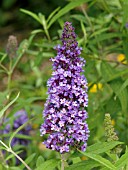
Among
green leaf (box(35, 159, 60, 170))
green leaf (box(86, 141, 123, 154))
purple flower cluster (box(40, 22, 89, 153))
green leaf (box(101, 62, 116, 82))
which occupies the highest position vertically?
green leaf (box(101, 62, 116, 82))

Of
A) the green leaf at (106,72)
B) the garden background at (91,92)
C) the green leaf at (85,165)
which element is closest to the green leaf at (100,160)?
the garden background at (91,92)

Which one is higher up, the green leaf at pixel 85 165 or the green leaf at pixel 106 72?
the green leaf at pixel 106 72

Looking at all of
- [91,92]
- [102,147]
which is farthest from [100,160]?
[91,92]

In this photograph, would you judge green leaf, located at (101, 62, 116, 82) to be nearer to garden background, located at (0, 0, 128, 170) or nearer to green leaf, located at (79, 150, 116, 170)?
garden background, located at (0, 0, 128, 170)

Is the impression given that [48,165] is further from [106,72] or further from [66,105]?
[106,72]

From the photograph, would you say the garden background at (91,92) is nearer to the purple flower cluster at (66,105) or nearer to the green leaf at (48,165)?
the green leaf at (48,165)

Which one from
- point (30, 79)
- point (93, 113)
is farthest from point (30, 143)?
point (30, 79)

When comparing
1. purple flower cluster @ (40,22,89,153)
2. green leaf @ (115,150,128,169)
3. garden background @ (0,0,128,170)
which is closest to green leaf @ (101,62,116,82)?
garden background @ (0,0,128,170)

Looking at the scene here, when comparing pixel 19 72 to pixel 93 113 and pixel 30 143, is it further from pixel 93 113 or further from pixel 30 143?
pixel 93 113
